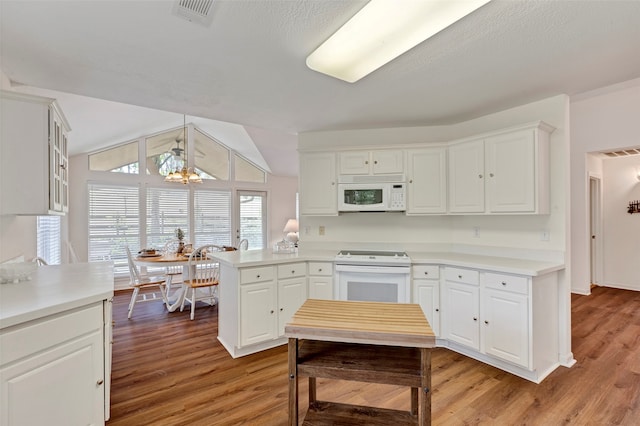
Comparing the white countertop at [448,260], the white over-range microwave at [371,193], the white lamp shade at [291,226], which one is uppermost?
the white over-range microwave at [371,193]

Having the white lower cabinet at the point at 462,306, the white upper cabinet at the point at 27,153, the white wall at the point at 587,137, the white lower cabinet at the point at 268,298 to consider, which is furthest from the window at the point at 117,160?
the white wall at the point at 587,137

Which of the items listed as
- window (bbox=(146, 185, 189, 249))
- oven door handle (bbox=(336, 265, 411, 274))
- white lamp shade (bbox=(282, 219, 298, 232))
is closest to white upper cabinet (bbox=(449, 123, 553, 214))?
oven door handle (bbox=(336, 265, 411, 274))

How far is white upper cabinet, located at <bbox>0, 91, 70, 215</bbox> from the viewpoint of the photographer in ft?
5.72

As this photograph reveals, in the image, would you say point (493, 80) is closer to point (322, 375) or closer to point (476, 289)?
point (476, 289)

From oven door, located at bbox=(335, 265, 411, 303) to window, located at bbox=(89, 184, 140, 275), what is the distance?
4.55 metres

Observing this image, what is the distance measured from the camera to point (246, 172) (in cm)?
689

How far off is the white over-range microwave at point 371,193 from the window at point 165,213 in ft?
13.4

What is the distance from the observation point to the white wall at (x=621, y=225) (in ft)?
16.2

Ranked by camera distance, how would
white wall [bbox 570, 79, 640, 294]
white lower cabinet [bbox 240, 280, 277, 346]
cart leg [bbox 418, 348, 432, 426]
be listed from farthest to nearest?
1. white wall [bbox 570, 79, 640, 294]
2. white lower cabinet [bbox 240, 280, 277, 346]
3. cart leg [bbox 418, 348, 432, 426]

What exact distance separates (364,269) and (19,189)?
103 inches

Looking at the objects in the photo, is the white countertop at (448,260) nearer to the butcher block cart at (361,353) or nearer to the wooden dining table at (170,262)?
the butcher block cart at (361,353)

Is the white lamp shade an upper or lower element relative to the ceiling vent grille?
lower

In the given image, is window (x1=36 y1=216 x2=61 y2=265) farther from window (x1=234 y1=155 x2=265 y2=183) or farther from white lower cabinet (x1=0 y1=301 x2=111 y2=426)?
window (x1=234 y1=155 x2=265 y2=183)

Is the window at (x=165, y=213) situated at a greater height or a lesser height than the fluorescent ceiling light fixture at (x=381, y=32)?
lesser
